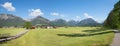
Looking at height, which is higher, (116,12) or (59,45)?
(116,12)

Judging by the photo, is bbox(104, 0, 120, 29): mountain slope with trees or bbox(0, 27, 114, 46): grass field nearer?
bbox(0, 27, 114, 46): grass field

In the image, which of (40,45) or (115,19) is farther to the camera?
(115,19)

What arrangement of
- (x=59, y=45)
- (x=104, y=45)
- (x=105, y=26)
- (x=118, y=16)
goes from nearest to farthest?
(x=104, y=45)
(x=59, y=45)
(x=118, y=16)
(x=105, y=26)

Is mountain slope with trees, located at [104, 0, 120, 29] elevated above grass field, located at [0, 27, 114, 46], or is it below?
above

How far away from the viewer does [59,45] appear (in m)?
25.1

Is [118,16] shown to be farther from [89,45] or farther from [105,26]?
[89,45]

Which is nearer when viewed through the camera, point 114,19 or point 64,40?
point 64,40

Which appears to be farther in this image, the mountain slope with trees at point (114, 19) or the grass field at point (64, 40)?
the mountain slope with trees at point (114, 19)

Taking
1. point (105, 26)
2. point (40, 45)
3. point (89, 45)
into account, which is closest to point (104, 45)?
point (89, 45)

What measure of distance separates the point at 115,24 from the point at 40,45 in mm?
32053

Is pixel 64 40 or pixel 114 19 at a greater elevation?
pixel 114 19

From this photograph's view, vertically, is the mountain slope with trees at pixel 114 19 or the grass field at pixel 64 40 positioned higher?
the mountain slope with trees at pixel 114 19

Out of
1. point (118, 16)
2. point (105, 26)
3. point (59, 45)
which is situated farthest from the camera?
point (105, 26)

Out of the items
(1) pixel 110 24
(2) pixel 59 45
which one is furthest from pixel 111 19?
(2) pixel 59 45
